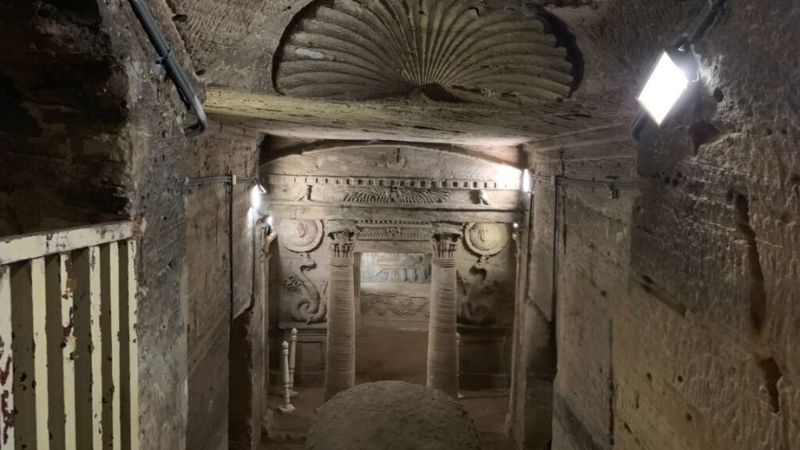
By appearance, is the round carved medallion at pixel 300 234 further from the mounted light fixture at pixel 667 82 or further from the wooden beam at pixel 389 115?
the mounted light fixture at pixel 667 82

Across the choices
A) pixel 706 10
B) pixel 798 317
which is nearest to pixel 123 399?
pixel 798 317

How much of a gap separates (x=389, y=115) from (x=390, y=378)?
21.5ft

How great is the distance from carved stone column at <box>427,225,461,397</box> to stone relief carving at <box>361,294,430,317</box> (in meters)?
4.86

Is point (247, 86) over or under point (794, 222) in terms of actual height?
over

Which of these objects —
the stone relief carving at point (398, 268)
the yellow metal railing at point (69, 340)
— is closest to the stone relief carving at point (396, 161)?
the yellow metal railing at point (69, 340)

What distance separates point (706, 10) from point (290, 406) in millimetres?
7646

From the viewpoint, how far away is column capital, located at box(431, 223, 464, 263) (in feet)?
24.5

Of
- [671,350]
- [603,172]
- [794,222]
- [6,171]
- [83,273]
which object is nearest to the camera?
[794,222]

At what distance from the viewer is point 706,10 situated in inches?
66.1

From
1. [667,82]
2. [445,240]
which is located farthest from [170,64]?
[445,240]

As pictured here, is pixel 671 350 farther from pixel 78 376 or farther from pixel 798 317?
pixel 78 376

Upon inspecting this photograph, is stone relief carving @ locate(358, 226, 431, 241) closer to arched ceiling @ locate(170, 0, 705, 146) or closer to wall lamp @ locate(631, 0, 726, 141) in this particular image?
arched ceiling @ locate(170, 0, 705, 146)

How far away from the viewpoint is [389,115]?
371cm

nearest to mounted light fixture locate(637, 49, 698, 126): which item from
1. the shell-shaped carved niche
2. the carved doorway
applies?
the shell-shaped carved niche
